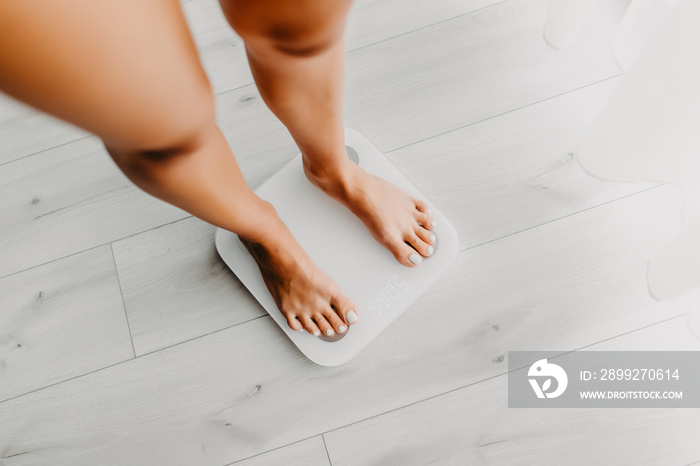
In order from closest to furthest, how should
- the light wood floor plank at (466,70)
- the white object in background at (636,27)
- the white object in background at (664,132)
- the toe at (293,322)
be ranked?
the white object in background at (664,132)
the white object in background at (636,27)
the toe at (293,322)
the light wood floor plank at (466,70)

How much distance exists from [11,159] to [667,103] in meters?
1.02

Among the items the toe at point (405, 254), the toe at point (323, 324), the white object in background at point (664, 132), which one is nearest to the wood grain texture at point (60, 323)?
the toe at point (323, 324)

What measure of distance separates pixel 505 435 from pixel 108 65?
28.8 inches

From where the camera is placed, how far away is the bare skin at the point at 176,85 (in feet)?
0.85

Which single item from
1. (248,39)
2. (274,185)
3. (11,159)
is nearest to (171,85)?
(248,39)

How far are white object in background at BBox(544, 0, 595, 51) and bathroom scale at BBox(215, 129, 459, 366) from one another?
36cm

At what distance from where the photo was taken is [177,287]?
0.83 metres

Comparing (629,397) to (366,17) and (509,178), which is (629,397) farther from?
(366,17)

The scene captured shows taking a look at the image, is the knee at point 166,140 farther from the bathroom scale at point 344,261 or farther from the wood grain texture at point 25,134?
the wood grain texture at point 25,134

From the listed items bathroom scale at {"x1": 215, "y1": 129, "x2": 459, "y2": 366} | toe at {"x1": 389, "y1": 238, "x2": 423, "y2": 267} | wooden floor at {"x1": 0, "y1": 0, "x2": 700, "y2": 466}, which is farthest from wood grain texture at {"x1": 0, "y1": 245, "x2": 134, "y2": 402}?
toe at {"x1": 389, "y1": 238, "x2": 423, "y2": 267}

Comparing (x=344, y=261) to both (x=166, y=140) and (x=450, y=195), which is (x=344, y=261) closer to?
(x=450, y=195)

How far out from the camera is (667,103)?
556mm

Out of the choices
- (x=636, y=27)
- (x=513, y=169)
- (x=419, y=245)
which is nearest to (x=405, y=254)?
(x=419, y=245)

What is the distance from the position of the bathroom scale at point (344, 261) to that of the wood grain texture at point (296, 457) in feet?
0.43
